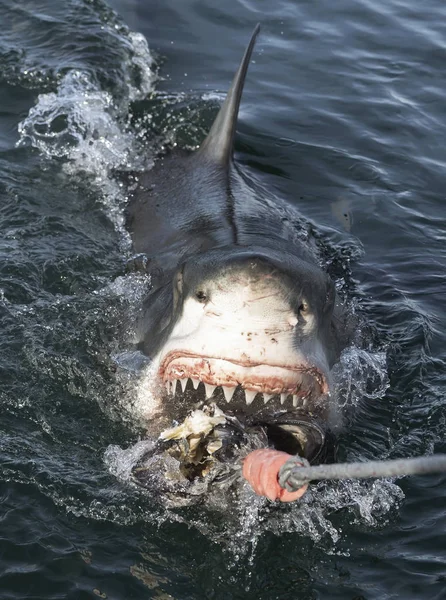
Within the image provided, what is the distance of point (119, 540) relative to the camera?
136 inches

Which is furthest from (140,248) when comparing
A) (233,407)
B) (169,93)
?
(169,93)

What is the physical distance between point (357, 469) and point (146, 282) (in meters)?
2.48

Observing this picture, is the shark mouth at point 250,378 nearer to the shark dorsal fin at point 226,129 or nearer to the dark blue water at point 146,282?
the dark blue water at point 146,282

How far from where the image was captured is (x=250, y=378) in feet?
10.4

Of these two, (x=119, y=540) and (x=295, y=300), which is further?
(x=119, y=540)

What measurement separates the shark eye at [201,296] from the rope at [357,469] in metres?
0.77

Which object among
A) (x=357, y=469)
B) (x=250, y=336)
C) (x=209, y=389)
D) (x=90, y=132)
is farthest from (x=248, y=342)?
(x=90, y=132)

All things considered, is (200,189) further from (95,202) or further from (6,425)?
(6,425)

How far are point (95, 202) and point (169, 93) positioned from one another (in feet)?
6.65

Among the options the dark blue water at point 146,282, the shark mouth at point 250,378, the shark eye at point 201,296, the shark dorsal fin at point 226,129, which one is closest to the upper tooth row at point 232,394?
the shark mouth at point 250,378

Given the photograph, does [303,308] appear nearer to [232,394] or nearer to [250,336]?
[250,336]

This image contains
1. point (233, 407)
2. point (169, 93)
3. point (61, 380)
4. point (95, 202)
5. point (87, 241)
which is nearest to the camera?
point (233, 407)

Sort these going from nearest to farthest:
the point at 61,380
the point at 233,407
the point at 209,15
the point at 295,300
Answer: the point at 295,300 → the point at 233,407 → the point at 61,380 → the point at 209,15

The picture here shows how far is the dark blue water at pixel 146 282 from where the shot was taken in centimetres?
344
